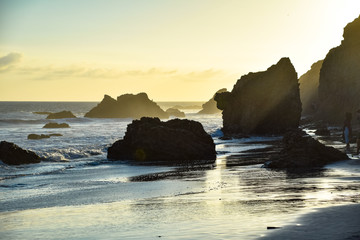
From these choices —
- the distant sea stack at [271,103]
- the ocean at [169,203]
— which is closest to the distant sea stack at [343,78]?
the distant sea stack at [271,103]

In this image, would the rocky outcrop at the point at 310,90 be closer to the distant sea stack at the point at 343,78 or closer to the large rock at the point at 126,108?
the distant sea stack at the point at 343,78

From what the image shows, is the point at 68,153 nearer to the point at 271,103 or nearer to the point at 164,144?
the point at 164,144

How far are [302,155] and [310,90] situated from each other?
107 metres

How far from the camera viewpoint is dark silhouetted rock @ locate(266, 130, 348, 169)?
18609mm

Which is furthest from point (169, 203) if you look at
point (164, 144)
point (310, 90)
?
point (310, 90)

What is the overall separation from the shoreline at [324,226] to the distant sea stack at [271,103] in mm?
49544

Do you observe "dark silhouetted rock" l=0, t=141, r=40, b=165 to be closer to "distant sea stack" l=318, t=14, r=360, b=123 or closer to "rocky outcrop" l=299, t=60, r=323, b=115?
"distant sea stack" l=318, t=14, r=360, b=123

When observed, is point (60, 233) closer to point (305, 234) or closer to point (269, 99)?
point (305, 234)

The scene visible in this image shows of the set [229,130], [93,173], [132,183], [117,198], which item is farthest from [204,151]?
[229,130]

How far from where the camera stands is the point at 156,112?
166 m

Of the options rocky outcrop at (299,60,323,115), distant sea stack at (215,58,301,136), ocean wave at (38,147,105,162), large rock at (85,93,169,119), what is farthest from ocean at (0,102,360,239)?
large rock at (85,93,169,119)

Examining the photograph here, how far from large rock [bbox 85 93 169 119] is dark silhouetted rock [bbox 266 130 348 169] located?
12701cm

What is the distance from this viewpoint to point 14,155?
27.5 m

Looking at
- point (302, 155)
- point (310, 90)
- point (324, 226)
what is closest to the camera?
point (324, 226)
